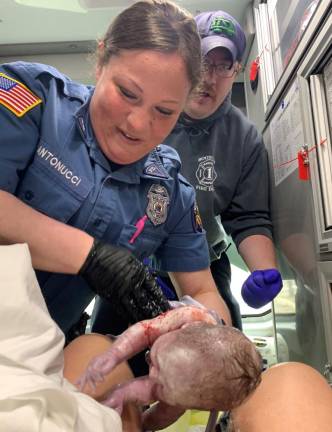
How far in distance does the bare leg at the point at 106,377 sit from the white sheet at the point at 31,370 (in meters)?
0.09

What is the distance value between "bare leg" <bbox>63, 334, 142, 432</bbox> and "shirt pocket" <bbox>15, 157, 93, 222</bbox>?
11.9 inches

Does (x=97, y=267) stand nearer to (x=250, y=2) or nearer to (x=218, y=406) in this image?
(x=218, y=406)

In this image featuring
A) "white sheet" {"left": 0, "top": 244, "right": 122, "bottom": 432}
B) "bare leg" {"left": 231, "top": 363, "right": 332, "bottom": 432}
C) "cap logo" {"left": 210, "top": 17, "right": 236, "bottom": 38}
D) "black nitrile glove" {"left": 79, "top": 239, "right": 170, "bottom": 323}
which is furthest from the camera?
"cap logo" {"left": 210, "top": 17, "right": 236, "bottom": 38}

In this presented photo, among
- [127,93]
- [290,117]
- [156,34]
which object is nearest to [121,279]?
[127,93]

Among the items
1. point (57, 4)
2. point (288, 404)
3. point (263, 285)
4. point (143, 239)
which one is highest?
point (57, 4)

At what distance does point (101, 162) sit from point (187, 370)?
1.81 ft

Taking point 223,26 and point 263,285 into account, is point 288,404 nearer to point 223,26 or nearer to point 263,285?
point 263,285

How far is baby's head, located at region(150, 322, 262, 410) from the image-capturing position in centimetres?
64

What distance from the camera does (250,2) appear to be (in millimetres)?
2260

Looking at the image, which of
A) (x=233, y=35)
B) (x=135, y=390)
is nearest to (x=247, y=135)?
(x=233, y=35)

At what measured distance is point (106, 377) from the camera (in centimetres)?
74

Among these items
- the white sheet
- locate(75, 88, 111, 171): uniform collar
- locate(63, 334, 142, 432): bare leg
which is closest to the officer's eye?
locate(75, 88, 111, 171): uniform collar

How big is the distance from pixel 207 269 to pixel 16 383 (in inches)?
29.9

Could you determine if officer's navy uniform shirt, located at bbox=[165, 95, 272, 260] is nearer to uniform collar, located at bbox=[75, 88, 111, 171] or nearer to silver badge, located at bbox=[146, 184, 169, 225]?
silver badge, located at bbox=[146, 184, 169, 225]
